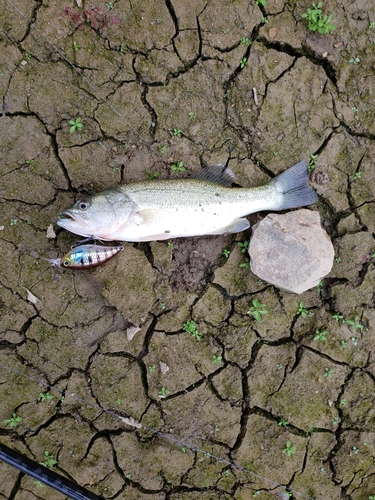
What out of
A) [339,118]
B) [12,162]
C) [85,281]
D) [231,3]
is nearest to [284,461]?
[85,281]

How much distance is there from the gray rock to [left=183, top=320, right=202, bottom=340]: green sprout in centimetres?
86

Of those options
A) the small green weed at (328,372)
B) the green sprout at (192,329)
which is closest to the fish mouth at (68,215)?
the green sprout at (192,329)

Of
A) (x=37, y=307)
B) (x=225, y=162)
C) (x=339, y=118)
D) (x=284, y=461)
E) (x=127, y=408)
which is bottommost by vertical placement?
(x=284, y=461)

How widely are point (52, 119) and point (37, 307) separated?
195 centimetres

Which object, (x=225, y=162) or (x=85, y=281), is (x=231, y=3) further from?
(x=85, y=281)

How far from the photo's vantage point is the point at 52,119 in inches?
172

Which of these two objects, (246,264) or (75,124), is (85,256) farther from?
(246,264)

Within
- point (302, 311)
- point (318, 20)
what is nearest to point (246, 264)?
point (302, 311)

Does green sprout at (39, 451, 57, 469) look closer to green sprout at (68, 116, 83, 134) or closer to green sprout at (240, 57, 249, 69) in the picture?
green sprout at (68, 116, 83, 134)

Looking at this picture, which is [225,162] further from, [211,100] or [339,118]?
[339,118]

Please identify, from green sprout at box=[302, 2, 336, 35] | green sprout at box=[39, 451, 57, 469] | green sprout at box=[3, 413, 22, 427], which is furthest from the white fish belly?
green sprout at box=[39, 451, 57, 469]

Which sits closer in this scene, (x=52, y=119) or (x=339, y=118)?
(x=52, y=119)

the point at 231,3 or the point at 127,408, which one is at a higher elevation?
the point at 231,3

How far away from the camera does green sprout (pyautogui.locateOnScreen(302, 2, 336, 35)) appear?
4496 millimetres
